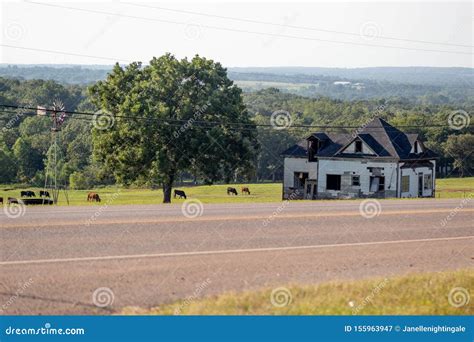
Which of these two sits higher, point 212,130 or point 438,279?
point 212,130

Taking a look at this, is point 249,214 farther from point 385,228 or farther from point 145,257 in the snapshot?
point 145,257

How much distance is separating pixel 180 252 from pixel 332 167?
49.2 meters

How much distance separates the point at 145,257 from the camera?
13586 millimetres

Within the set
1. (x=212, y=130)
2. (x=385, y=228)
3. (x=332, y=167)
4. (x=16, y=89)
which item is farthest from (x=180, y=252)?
(x=16, y=89)

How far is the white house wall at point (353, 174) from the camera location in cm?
5950

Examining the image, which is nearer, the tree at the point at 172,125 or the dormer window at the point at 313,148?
the tree at the point at 172,125

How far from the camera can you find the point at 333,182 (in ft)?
205

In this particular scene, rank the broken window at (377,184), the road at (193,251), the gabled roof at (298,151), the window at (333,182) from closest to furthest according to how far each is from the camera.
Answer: the road at (193,251)
the broken window at (377,184)
the window at (333,182)
the gabled roof at (298,151)

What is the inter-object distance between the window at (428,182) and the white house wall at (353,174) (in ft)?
14.2
